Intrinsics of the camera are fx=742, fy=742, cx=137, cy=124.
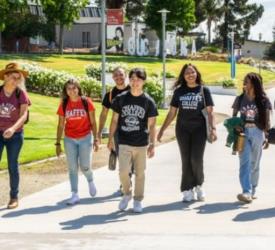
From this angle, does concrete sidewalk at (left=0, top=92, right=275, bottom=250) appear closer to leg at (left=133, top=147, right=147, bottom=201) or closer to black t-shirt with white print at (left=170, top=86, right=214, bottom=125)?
leg at (left=133, top=147, right=147, bottom=201)

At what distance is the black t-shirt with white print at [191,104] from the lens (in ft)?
29.1

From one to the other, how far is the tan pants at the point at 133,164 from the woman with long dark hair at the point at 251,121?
51.5 inches

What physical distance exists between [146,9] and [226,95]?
3036 cm

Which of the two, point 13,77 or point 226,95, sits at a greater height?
point 13,77

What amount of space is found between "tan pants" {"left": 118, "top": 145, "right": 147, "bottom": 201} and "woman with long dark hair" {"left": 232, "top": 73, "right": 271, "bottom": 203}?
1.31 m

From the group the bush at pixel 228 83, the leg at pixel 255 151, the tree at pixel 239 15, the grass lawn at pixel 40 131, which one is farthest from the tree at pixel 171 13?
the leg at pixel 255 151

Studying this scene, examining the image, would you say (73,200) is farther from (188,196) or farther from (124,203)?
(188,196)

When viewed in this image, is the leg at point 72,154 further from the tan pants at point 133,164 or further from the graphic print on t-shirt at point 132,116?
the graphic print on t-shirt at point 132,116

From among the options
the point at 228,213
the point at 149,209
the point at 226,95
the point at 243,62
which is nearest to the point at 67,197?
the point at 149,209

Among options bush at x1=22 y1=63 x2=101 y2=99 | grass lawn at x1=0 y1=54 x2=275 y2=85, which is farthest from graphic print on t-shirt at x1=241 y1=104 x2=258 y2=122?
grass lawn at x1=0 y1=54 x2=275 y2=85

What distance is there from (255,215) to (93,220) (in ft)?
5.95

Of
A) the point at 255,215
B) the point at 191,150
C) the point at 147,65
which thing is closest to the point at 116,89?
the point at 191,150

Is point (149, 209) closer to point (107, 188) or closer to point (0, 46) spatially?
point (107, 188)

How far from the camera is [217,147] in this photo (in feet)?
53.2
